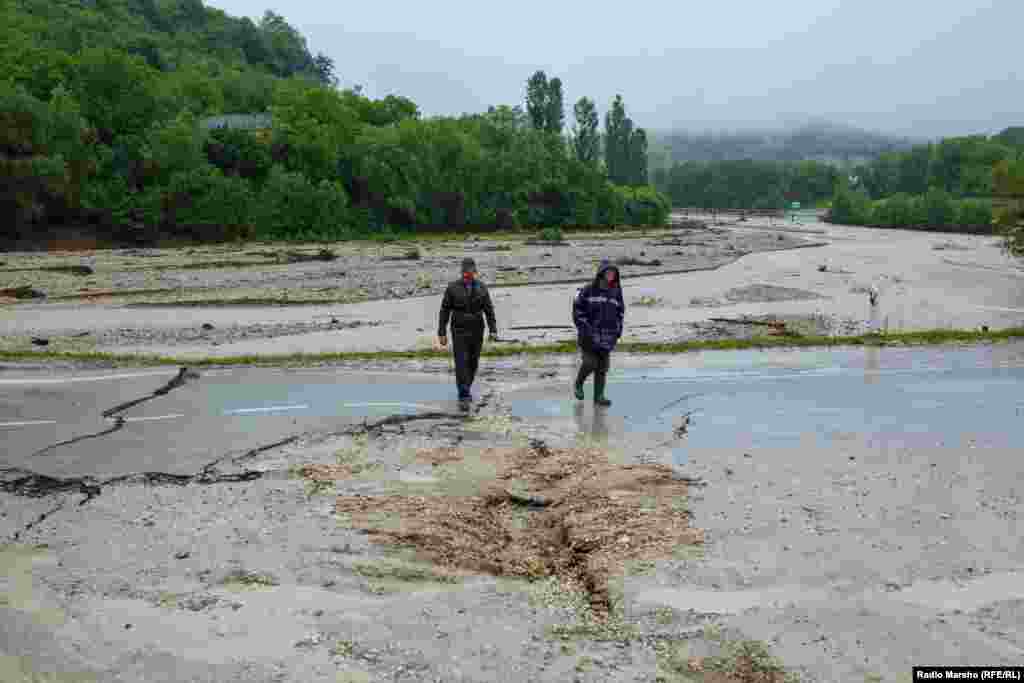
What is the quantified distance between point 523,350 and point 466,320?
5.59m

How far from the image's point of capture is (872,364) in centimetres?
1587

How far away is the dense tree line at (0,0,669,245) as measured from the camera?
6400 centimetres

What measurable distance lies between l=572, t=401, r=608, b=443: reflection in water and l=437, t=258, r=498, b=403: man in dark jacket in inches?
59.6

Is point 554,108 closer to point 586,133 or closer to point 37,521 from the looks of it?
point 586,133

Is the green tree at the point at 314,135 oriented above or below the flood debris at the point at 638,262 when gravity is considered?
above

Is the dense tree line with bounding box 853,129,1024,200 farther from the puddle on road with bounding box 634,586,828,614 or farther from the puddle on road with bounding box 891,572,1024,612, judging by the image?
the puddle on road with bounding box 634,586,828,614

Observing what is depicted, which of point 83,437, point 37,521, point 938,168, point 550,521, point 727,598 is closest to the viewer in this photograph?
point 727,598

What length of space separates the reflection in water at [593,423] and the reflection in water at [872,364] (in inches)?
202

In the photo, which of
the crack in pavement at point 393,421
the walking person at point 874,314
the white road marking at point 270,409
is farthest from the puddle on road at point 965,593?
the walking person at point 874,314

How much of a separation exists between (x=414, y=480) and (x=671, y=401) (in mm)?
5122

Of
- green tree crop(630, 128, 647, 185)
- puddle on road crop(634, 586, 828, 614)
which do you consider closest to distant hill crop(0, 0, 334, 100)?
green tree crop(630, 128, 647, 185)

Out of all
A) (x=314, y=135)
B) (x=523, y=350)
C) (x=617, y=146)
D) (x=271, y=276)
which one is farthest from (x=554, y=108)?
(x=523, y=350)

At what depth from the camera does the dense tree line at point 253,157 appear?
210 feet

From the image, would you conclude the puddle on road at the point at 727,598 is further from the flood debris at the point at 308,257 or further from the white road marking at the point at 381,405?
the flood debris at the point at 308,257
